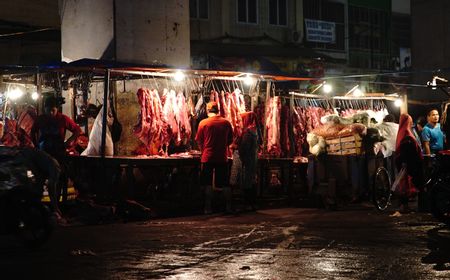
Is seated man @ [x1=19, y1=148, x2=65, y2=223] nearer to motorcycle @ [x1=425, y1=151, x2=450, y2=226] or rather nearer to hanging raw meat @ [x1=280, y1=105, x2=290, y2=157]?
motorcycle @ [x1=425, y1=151, x2=450, y2=226]

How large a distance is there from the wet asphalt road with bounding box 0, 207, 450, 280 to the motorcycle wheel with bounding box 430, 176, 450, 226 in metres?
0.20

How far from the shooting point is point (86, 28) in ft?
51.5

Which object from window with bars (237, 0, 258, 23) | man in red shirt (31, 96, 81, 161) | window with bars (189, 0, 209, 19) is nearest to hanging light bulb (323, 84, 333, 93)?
man in red shirt (31, 96, 81, 161)

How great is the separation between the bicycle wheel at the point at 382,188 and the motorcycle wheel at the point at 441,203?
2481 millimetres

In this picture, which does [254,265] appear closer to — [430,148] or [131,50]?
[131,50]

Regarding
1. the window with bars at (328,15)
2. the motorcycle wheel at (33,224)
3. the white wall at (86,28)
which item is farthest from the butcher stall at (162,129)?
the window with bars at (328,15)

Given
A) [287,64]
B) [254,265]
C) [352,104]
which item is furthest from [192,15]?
[254,265]

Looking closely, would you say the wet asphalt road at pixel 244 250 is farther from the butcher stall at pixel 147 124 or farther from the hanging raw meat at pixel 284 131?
the hanging raw meat at pixel 284 131

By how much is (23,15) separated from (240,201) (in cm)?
1123

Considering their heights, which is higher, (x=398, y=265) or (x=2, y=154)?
(x=2, y=154)

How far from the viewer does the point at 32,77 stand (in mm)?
15484

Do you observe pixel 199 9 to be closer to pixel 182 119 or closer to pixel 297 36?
→ pixel 297 36

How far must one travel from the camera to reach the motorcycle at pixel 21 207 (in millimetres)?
9531

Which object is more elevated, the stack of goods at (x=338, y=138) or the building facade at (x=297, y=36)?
the building facade at (x=297, y=36)
